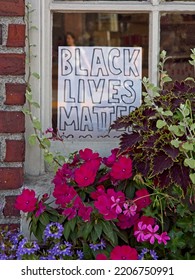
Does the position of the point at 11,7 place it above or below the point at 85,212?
above

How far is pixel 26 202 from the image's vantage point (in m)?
2.14

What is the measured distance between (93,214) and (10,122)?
0.47 metres

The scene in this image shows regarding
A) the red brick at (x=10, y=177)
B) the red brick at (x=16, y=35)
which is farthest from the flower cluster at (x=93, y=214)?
the red brick at (x=16, y=35)

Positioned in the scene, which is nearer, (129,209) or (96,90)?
(129,209)

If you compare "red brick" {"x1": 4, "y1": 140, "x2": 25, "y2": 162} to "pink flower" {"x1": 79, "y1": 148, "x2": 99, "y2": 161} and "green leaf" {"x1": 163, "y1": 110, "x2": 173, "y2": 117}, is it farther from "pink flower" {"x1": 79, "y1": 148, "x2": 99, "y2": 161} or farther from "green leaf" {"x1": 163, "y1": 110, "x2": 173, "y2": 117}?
"green leaf" {"x1": 163, "y1": 110, "x2": 173, "y2": 117}

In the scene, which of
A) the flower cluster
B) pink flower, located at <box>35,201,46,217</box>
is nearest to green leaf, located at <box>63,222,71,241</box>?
the flower cluster

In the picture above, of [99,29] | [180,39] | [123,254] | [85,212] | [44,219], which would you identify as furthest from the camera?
[99,29]

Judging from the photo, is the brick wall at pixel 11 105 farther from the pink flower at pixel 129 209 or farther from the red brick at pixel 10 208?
the pink flower at pixel 129 209

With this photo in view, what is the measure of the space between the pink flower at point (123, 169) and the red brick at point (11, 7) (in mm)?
632

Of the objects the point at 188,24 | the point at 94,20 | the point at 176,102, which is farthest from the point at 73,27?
the point at 176,102

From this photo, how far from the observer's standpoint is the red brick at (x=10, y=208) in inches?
92.2

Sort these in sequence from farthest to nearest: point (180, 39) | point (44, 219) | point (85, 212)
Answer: point (180, 39) → point (44, 219) → point (85, 212)

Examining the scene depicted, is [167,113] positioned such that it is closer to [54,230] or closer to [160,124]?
[160,124]

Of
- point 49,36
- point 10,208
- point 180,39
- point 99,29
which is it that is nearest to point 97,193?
point 10,208
